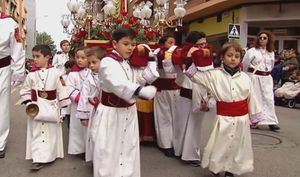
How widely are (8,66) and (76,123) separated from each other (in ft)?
4.04

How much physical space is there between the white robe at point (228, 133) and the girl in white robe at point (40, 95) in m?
1.81

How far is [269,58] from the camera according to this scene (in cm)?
828

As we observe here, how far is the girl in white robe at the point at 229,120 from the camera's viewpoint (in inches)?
187

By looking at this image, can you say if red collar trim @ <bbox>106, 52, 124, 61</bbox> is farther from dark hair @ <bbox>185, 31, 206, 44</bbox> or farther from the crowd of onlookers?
the crowd of onlookers

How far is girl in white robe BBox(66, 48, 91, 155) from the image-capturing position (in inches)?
239

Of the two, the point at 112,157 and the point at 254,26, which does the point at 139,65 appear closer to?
the point at 112,157

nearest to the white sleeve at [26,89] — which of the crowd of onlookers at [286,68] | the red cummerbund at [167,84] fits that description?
the red cummerbund at [167,84]

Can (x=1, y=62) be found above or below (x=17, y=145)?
above

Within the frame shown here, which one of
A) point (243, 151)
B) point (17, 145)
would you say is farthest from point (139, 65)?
point (17, 145)

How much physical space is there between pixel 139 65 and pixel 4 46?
2.25 meters

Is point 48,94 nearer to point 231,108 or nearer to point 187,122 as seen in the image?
point 187,122

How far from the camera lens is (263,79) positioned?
8398mm

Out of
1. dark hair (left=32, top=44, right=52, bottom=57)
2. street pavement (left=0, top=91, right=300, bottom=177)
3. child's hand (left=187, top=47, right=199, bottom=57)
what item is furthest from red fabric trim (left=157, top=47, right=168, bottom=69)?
dark hair (left=32, top=44, right=52, bottom=57)

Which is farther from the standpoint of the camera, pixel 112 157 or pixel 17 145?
pixel 17 145
